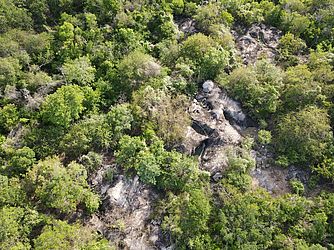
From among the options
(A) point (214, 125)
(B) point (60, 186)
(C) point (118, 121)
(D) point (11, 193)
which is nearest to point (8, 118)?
(D) point (11, 193)

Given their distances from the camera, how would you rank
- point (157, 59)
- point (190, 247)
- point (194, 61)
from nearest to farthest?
point (190, 247) < point (194, 61) < point (157, 59)

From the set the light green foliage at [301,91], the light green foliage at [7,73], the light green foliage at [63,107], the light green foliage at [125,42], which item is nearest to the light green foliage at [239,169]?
the light green foliage at [301,91]

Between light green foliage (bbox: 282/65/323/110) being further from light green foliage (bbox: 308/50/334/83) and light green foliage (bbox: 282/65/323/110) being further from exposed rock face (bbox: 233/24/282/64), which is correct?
exposed rock face (bbox: 233/24/282/64)

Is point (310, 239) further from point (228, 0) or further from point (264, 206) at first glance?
point (228, 0)

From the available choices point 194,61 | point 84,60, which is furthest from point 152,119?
point 84,60

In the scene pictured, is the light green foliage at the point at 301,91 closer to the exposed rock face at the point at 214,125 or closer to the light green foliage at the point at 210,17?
the exposed rock face at the point at 214,125

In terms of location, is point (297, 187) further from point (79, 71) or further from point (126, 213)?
point (79, 71)

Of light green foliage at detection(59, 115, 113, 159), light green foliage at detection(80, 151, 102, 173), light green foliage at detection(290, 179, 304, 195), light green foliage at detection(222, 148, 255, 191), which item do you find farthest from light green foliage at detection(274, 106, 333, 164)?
light green foliage at detection(80, 151, 102, 173)

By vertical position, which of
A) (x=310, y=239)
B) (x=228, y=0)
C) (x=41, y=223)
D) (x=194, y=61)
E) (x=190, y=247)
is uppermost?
(x=228, y=0)
